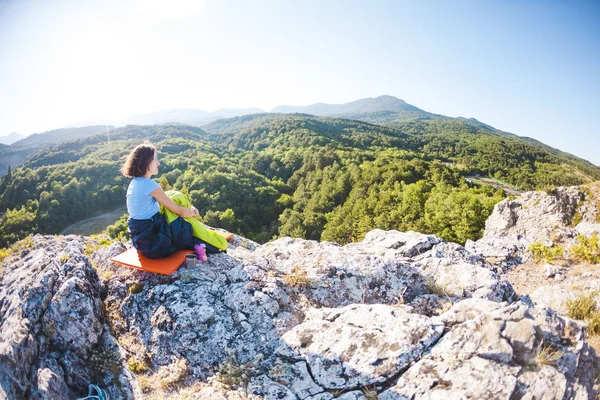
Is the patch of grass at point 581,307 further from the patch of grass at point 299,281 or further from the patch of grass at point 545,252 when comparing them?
the patch of grass at point 299,281

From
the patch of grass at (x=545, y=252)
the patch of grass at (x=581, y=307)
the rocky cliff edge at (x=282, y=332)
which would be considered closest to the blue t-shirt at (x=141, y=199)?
the rocky cliff edge at (x=282, y=332)

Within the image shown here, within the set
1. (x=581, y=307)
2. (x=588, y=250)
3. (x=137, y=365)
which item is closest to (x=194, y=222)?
(x=137, y=365)

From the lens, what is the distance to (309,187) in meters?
67.5

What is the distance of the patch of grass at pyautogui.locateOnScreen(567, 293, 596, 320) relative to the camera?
5145 mm

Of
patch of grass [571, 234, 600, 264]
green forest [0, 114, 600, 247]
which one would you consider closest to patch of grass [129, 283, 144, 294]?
green forest [0, 114, 600, 247]

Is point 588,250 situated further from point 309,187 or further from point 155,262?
point 309,187

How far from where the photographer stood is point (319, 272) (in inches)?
248

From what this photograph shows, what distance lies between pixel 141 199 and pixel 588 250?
40.3 feet

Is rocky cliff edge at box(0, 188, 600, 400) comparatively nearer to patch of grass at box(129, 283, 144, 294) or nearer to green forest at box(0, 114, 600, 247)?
patch of grass at box(129, 283, 144, 294)

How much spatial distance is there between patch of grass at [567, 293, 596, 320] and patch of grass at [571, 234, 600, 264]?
3.73 metres

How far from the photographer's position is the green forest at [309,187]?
32594mm

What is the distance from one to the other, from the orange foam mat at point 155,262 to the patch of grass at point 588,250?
11.2 meters

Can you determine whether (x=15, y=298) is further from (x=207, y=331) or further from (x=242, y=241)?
(x=242, y=241)

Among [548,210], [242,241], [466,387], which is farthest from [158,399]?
[548,210]
